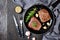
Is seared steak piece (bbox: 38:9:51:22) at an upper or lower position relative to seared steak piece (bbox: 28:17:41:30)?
upper

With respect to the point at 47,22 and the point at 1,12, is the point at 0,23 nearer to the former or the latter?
the point at 1,12

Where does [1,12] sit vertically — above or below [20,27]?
above

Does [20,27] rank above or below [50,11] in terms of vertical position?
below

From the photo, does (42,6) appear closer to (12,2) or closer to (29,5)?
(29,5)

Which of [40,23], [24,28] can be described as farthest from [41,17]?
[24,28]

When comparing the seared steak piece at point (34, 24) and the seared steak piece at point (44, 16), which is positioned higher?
the seared steak piece at point (44, 16)

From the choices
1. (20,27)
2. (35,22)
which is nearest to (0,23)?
(20,27)
